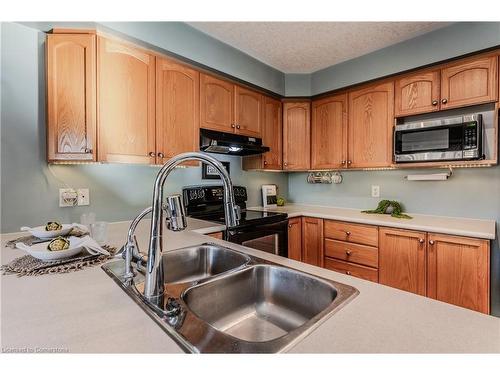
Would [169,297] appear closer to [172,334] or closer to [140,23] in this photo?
[172,334]

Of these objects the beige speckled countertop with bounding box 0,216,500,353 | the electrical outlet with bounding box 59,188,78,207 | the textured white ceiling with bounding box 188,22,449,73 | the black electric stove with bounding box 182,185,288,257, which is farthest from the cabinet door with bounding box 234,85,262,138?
the beige speckled countertop with bounding box 0,216,500,353

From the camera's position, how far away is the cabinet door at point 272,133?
8.71 feet

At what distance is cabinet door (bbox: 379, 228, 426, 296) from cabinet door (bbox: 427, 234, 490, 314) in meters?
0.05

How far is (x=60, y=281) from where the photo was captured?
79cm

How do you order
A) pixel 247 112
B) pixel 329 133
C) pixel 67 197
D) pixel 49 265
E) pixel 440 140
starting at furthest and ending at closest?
1. pixel 329 133
2. pixel 247 112
3. pixel 440 140
4. pixel 67 197
5. pixel 49 265

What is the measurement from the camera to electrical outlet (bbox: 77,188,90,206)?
168 centimetres

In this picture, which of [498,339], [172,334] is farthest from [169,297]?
[498,339]

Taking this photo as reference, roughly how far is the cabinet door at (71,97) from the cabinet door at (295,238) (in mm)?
1718

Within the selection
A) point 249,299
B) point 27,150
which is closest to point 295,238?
point 249,299

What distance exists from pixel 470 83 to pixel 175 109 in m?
2.21

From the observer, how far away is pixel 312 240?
2.43 meters

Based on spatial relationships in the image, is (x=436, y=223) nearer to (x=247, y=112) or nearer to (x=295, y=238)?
(x=295, y=238)

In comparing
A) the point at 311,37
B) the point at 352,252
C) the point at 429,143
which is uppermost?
the point at 311,37

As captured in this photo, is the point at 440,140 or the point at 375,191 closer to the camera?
the point at 440,140
